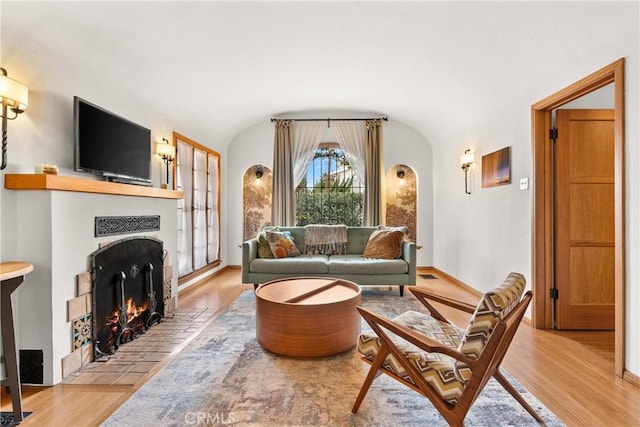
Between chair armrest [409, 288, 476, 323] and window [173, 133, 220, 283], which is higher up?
window [173, 133, 220, 283]

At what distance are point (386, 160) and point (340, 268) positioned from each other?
2.57 meters

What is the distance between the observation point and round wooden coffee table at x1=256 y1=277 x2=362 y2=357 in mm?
2330

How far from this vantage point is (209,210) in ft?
16.9

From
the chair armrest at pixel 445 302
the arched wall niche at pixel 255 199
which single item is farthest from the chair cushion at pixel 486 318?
the arched wall niche at pixel 255 199

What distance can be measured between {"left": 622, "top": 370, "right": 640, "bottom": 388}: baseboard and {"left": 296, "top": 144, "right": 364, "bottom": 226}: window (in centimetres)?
408

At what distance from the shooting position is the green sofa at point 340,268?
3.93 meters

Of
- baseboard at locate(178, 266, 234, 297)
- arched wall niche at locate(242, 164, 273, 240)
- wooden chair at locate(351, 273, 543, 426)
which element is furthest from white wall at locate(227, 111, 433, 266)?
wooden chair at locate(351, 273, 543, 426)

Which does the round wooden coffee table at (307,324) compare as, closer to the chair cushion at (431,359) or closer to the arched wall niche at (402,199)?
the chair cushion at (431,359)

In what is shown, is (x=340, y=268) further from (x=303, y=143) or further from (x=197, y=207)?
(x=303, y=143)

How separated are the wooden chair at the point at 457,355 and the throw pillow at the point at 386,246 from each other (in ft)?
8.00

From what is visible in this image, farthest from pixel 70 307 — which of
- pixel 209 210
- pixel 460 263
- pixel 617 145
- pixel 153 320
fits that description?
pixel 460 263

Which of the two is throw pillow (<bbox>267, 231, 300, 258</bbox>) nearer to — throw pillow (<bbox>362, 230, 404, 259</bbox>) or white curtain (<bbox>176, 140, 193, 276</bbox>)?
throw pillow (<bbox>362, 230, 404, 259</bbox>)

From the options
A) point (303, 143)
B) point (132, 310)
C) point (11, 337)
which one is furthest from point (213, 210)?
point (11, 337)

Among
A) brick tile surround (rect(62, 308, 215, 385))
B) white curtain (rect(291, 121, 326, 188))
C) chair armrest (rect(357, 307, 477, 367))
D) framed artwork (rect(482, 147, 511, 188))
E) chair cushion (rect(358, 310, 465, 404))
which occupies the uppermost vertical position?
white curtain (rect(291, 121, 326, 188))
